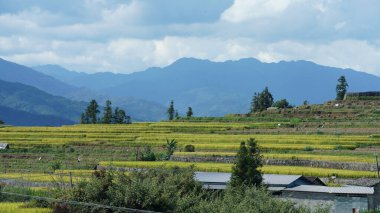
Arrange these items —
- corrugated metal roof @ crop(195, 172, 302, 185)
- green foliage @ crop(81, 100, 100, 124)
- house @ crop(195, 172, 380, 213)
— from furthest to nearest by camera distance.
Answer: green foliage @ crop(81, 100, 100, 124) < corrugated metal roof @ crop(195, 172, 302, 185) < house @ crop(195, 172, 380, 213)

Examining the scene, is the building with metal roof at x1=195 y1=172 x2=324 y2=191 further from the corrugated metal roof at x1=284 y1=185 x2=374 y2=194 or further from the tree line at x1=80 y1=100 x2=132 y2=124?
the tree line at x1=80 y1=100 x2=132 y2=124

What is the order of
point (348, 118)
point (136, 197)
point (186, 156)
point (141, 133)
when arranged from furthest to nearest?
1. point (348, 118)
2. point (141, 133)
3. point (186, 156)
4. point (136, 197)

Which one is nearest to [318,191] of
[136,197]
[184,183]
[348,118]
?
[184,183]

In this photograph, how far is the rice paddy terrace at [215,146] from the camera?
1660 inches

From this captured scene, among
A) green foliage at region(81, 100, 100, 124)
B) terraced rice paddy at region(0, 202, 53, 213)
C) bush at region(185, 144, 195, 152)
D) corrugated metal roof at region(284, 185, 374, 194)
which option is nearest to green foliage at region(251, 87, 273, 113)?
green foliage at region(81, 100, 100, 124)

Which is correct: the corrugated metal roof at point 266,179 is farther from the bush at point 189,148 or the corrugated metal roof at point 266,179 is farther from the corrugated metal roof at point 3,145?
the corrugated metal roof at point 3,145

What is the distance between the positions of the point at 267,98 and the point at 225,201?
351 feet

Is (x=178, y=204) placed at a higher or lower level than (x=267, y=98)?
lower

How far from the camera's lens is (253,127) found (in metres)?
76.1

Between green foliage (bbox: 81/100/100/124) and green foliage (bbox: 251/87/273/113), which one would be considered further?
green foliage (bbox: 251/87/273/113)

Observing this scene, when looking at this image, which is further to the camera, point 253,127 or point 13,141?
point 253,127

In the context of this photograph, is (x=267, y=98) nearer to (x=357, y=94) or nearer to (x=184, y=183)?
(x=357, y=94)

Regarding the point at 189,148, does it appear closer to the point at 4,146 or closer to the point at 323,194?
the point at 4,146

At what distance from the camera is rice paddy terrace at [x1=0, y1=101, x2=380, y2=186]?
4216cm
